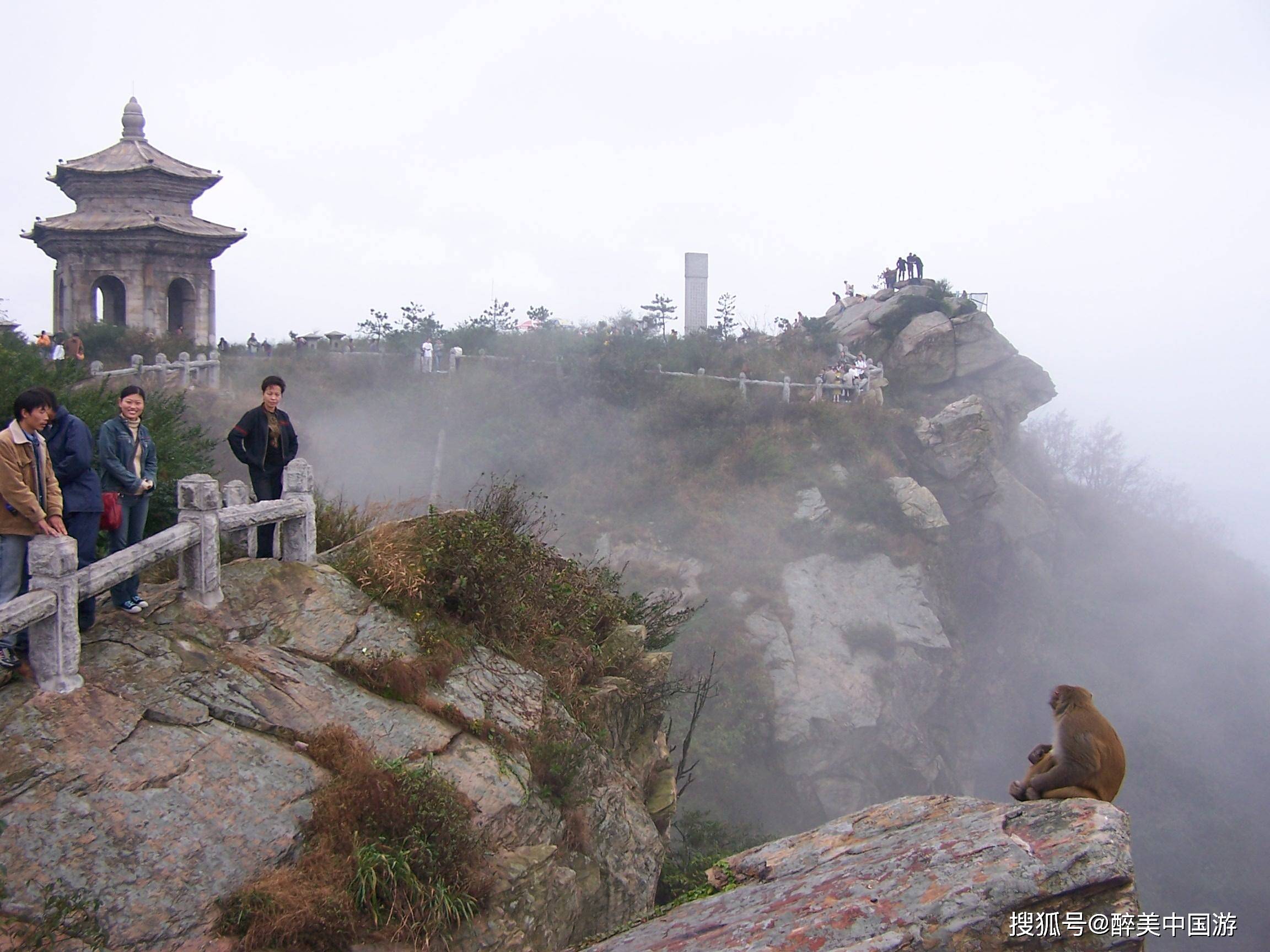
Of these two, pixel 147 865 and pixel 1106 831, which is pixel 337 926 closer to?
pixel 147 865

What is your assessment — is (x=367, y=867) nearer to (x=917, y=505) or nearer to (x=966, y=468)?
(x=917, y=505)

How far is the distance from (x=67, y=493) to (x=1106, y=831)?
6.98 meters

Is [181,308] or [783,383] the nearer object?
[181,308]

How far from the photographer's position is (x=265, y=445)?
27.5 feet

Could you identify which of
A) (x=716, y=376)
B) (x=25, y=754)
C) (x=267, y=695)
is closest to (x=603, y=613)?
(x=267, y=695)

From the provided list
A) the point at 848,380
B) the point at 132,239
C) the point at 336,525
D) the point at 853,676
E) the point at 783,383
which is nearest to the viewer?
the point at 336,525

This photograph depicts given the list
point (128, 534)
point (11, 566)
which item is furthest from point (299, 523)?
point (11, 566)

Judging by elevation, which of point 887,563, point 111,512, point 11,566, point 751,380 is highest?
point 751,380

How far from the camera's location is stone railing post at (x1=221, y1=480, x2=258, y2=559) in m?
7.91

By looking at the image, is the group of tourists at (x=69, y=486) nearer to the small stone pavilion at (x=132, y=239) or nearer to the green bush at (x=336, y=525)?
the green bush at (x=336, y=525)

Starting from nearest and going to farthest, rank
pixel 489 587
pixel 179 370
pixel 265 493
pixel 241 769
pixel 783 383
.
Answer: pixel 241 769 < pixel 265 493 < pixel 489 587 < pixel 179 370 < pixel 783 383

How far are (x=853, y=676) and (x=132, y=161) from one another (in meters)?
29.5

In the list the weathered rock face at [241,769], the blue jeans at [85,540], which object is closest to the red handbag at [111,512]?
the blue jeans at [85,540]

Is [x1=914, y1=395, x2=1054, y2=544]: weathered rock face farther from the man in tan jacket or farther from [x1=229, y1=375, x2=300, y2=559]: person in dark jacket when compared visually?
the man in tan jacket
